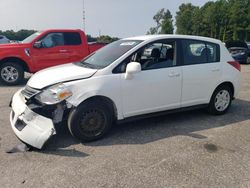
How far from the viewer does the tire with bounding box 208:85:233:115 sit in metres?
5.61

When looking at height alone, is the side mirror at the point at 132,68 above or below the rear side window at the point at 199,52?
below

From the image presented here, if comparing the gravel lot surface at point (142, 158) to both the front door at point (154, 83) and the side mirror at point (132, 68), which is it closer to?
the front door at point (154, 83)

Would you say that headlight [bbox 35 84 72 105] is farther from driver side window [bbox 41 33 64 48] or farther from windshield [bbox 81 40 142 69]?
driver side window [bbox 41 33 64 48]

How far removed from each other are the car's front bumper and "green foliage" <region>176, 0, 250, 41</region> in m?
60.0

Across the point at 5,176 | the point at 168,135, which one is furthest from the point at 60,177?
the point at 168,135

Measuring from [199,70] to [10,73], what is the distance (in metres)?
6.63

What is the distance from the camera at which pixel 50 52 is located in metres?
9.60

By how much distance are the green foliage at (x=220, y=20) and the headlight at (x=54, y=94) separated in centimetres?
5970

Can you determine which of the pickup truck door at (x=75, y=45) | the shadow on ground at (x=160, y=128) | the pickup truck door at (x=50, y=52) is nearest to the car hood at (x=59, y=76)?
the shadow on ground at (x=160, y=128)

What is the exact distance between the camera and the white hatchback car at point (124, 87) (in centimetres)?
409

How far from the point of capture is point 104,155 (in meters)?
3.88

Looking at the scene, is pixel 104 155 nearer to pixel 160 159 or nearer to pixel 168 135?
pixel 160 159

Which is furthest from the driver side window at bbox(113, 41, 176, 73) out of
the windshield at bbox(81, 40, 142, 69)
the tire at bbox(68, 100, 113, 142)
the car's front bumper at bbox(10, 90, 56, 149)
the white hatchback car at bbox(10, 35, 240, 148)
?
the car's front bumper at bbox(10, 90, 56, 149)

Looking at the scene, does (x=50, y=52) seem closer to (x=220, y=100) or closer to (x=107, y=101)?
(x=107, y=101)
